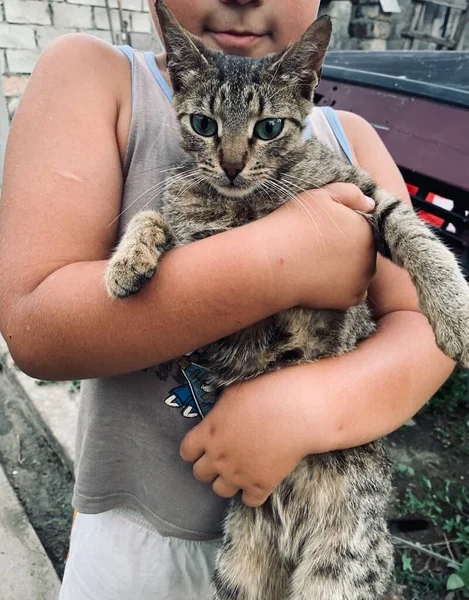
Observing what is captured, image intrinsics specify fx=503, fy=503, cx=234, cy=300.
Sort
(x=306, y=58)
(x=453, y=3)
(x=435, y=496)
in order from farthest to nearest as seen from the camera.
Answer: (x=453, y=3)
(x=435, y=496)
(x=306, y=58)

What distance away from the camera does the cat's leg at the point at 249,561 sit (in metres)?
1.50

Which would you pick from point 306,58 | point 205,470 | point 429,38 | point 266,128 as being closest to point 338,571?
point 205,470

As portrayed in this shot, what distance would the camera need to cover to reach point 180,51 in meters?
1.47

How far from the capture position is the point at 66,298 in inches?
45.7

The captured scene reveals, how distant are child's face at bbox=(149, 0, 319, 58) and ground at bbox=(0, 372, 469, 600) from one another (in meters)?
2.16

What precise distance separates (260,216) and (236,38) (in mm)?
558

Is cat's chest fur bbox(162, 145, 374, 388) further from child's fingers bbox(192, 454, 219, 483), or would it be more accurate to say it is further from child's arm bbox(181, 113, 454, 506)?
child's fingers bbox(192, 454, 219, 483)

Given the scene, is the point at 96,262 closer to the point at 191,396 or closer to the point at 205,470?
the point at 191,396

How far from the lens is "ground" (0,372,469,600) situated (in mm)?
2275

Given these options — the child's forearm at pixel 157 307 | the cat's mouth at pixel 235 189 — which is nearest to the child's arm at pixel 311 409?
the child's forearm at pixel 157 307

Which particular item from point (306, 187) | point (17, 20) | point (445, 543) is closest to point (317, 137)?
point (306, 187)

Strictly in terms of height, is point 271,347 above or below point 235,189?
below

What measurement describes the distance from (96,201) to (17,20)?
534cm

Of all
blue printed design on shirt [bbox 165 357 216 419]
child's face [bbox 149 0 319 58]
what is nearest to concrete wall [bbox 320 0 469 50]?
child's face [bbox 149 0 319 58]
